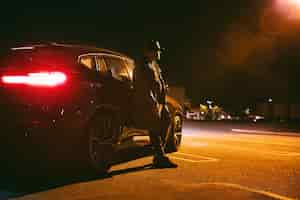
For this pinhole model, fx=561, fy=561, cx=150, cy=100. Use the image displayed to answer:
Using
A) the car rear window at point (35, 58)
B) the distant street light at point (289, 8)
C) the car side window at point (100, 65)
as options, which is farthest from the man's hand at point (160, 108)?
the distant street light at point (289, 8)

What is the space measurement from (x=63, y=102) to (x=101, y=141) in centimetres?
117

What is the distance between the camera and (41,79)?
26.5ft

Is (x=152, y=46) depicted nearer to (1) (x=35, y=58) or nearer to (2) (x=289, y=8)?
(1) (x=35, y=58)

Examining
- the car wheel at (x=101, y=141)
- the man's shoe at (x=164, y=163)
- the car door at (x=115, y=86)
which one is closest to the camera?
the car wheel at (x=101, y=141)

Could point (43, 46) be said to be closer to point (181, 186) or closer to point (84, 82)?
point (84, 82)

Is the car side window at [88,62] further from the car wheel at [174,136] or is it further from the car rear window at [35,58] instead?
the car wheel at [174,136]

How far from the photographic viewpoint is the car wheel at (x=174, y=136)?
448 inches

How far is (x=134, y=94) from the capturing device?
9625 mm

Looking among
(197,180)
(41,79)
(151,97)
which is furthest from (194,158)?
(41,79)

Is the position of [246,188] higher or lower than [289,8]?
lower

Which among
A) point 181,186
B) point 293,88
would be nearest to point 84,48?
point 181,186

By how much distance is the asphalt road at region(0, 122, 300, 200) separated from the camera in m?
7.09

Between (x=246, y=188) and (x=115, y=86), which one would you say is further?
(x=115, y=86)

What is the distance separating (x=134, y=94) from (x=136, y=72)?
0.38m
